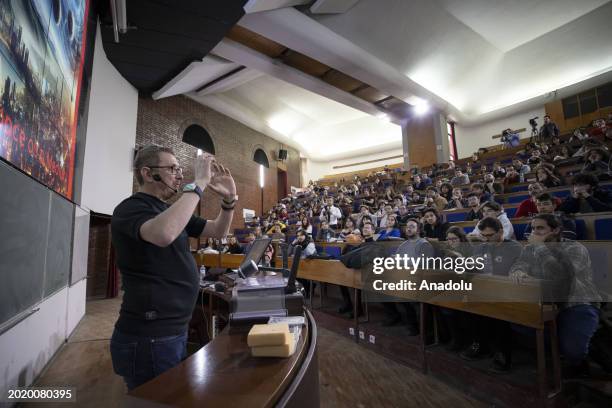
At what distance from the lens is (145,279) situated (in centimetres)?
86

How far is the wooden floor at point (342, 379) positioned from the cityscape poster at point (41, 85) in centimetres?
160

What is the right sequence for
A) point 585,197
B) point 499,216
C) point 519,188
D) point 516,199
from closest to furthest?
point 585,197
point 499,216
point 516,199
point 519,188

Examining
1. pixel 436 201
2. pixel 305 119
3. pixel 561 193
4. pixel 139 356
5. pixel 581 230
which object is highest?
pixel 305 119

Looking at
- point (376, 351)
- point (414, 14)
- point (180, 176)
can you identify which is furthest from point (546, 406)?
point (414, 14)

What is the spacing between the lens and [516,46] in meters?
8.92

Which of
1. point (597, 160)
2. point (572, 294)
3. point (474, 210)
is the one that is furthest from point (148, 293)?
point (597, 160)

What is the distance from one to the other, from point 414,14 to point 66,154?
7.65 metres

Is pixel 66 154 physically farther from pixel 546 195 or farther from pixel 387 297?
pixel 546 195

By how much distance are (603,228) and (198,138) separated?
909cm

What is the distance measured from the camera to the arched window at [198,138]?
8773mm

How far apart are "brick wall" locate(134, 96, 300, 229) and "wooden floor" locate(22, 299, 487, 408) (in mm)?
5028

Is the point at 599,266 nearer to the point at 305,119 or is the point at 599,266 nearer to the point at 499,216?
the point at 499,216

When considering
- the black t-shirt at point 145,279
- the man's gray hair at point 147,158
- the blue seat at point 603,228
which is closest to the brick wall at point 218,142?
the man's gray hair at point 147,158

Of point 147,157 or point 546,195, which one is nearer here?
point 147,157
